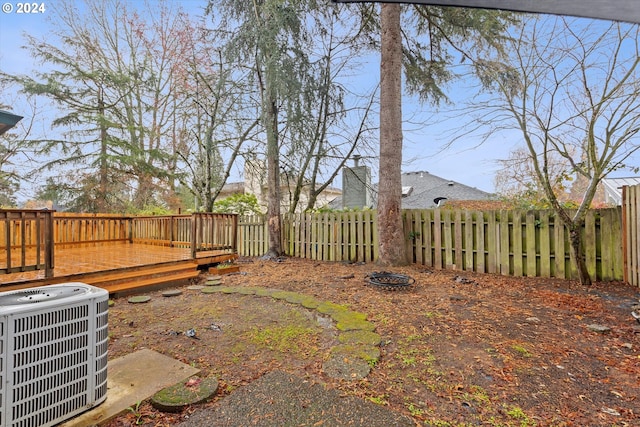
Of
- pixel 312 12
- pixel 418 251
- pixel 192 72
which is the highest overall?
pixel 312 12

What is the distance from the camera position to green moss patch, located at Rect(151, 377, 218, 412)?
5.76 feet

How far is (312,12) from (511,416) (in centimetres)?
899

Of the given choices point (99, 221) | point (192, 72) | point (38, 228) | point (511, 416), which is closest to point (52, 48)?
point (192, 72)

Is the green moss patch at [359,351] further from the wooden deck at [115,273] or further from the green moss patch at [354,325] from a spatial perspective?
the wooden deck at [115,273]

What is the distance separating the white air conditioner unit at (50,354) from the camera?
140 centimetres

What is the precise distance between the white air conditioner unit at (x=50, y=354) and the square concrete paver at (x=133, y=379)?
7 cm

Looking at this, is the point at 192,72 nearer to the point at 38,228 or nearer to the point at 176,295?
the point at 38,228

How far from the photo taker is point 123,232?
29.7 ft

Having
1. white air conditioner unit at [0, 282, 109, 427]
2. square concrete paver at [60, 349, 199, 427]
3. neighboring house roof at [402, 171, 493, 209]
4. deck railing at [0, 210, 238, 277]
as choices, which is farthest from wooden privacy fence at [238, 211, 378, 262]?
neighboring house roof at [402, 171, 493, 209]

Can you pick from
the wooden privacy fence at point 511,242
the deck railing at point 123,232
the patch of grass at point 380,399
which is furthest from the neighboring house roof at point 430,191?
the patch of grass at point 380,399

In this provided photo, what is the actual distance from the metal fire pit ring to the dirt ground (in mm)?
175

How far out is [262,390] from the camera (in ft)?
6.35

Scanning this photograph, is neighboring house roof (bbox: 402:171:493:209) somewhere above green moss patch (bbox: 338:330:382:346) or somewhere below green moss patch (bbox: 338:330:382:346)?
above

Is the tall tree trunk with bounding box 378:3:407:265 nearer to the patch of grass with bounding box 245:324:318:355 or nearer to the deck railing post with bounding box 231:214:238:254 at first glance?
the deck railing post with bounding box 231:214:238:254
